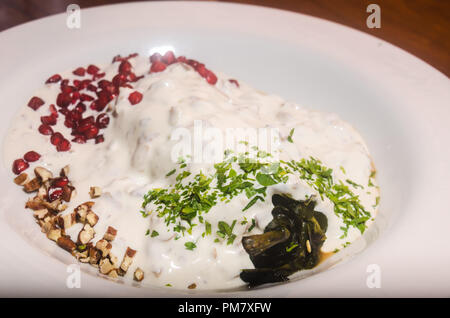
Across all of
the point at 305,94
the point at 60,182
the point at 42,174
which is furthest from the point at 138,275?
the point at 305,94

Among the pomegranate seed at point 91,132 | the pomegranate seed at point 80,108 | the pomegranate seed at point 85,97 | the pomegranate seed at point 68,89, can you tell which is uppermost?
the pomegranate seed at point 68,89

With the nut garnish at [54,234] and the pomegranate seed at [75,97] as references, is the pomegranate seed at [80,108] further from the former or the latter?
the nut garnish at [54,234]

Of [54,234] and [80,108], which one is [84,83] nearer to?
[80,108]

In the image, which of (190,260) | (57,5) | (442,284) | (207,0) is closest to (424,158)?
(442,284)

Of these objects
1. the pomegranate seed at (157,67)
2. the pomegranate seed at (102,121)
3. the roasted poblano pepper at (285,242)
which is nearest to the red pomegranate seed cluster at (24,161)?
the pomegranate seed at (102,121)
